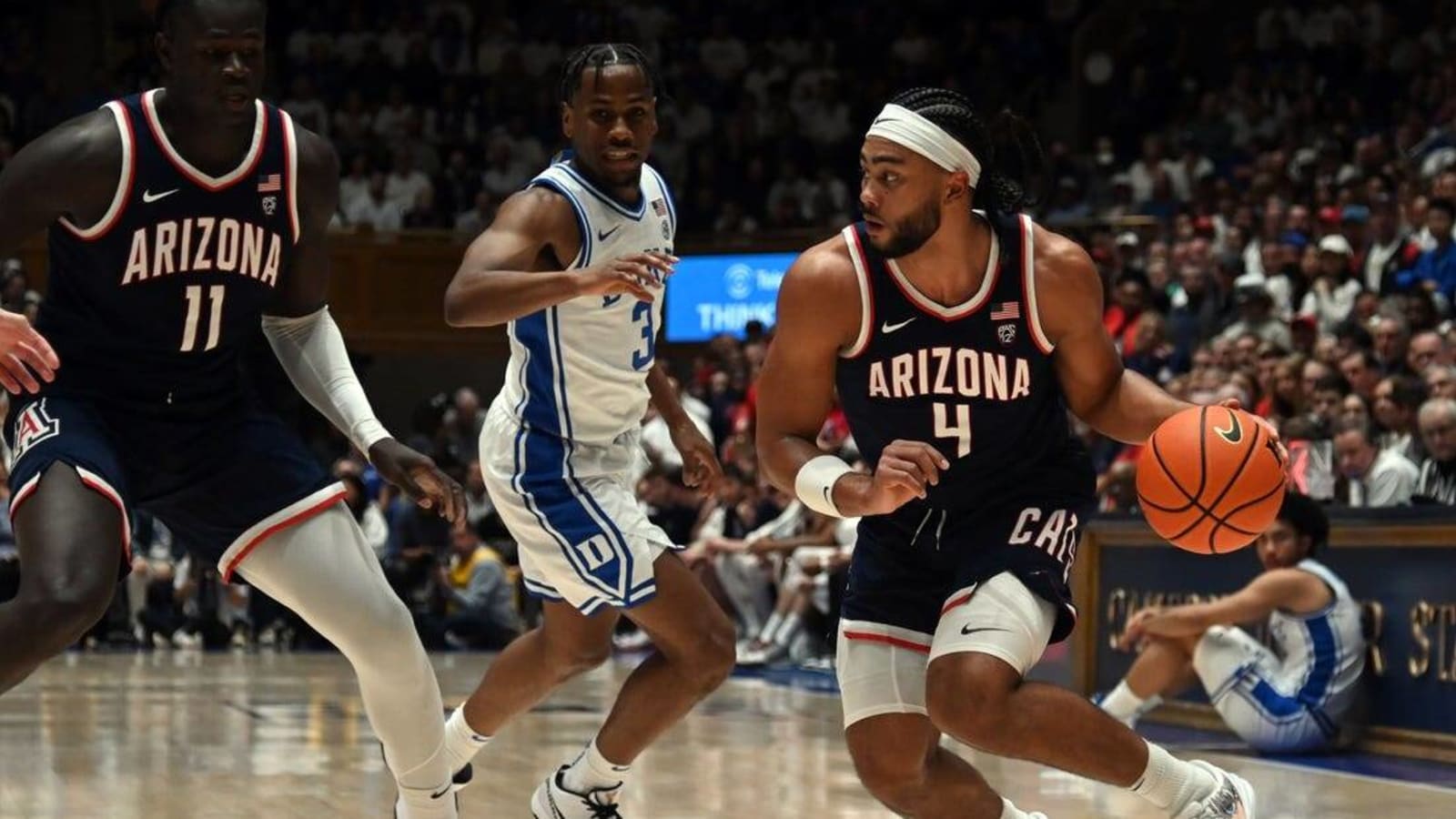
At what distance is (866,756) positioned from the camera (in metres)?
4.59

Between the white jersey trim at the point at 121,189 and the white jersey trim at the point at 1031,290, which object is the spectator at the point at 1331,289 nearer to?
the white jersey trim at the point at 1031,290

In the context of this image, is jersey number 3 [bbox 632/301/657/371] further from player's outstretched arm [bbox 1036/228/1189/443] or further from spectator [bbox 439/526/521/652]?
spectator [bbox 439/526/521/652]

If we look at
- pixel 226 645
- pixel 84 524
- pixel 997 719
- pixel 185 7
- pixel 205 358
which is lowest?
→ pixel 226 645

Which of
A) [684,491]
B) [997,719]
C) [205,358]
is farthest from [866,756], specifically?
[684,491]

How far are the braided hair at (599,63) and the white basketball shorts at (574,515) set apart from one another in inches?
36.3

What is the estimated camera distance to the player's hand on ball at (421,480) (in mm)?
4566

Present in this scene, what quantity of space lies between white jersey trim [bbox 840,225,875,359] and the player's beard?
7 cm

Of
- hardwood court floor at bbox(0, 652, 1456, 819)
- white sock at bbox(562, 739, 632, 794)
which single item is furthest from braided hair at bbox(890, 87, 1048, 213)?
hardwood court floor at bbox(0, 652, 1456, 819)

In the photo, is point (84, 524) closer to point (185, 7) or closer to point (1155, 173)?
point (185, 7)

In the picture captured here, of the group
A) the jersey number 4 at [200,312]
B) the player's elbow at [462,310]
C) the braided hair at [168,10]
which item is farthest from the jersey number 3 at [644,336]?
the braided hair at [168,10]

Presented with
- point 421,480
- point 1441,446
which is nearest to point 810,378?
point 421,480

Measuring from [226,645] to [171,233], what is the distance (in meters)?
12.8

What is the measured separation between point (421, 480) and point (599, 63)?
1.48 meters

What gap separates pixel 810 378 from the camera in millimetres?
4668
